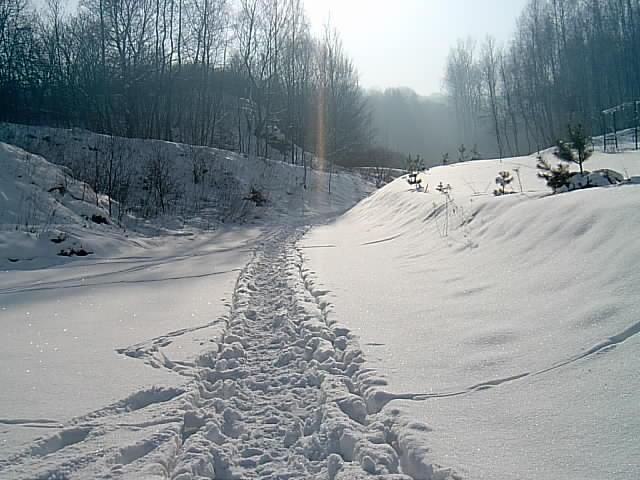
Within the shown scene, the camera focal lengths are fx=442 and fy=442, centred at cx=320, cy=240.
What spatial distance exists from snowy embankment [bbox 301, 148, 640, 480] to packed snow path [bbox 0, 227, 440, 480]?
0.50ft

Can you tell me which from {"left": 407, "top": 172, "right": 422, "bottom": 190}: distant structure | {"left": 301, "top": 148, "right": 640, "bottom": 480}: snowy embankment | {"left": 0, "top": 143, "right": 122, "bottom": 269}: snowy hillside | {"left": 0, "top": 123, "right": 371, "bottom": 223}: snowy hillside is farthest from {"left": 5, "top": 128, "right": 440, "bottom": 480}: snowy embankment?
{"left": 0, "top": 123, "right": 371, "bottom": 223}: snowy hillside

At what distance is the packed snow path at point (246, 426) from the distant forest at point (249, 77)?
21722 mm

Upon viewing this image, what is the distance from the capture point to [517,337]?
2.85 metres

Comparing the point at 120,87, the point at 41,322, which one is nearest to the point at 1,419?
the point at 41,322

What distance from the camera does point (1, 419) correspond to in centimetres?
220

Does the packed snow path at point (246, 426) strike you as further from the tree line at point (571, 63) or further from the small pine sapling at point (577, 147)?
the tree line at point (571, 63)

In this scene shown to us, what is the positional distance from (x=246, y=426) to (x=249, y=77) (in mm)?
28786

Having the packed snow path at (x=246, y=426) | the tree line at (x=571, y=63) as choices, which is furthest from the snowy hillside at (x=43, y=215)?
the tree line at (x=571, y=63)

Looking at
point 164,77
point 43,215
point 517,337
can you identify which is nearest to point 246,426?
point 517,337

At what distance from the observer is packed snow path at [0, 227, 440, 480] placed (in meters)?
1.88

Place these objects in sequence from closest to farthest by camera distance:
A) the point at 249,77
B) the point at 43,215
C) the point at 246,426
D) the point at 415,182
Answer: the point at 246,426 → the point at 43,215 → the point at 415,182 → the point at 249,77

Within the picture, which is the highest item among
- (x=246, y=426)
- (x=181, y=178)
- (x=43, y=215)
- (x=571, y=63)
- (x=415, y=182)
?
(x=571, y=63)

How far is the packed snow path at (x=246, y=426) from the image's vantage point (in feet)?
6.17

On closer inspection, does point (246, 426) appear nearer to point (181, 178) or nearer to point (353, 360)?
point (353, 360)
